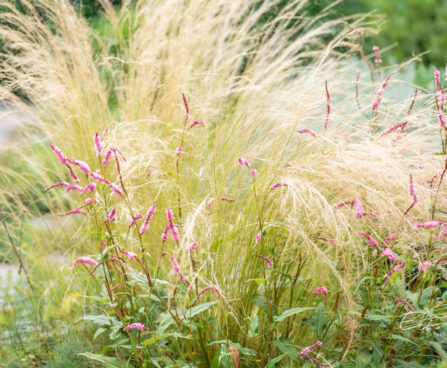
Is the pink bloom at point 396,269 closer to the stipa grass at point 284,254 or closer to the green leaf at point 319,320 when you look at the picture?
the stipa grass at point 284,254

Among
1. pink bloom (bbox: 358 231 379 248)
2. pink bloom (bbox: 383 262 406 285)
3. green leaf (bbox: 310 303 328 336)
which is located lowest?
green leaf (bbox: 310 303 328 336)

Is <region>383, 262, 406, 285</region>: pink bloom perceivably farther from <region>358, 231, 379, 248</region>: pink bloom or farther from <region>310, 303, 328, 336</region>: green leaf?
<region>310, 303, 328, 336</region>: green leaf

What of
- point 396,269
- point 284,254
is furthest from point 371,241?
point 284,254

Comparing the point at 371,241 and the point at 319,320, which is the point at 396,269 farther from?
the point at 319,320

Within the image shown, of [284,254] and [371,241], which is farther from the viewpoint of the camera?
[284,254]

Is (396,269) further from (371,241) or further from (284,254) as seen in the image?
(284,254)

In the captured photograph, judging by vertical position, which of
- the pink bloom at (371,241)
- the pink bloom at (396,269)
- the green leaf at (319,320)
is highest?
the pink bloom at (371,241)

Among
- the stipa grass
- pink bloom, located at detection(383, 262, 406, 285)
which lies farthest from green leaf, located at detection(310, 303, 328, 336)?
pink bloom, located at detection(383, 262, 406, 285)

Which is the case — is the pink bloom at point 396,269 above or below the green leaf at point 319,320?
above

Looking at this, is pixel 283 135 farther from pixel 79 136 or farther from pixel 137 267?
pixel 79 136

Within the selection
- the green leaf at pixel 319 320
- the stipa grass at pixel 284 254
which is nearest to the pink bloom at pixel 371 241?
the stipa grass at pixel 284 254

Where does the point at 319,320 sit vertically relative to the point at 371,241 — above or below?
below

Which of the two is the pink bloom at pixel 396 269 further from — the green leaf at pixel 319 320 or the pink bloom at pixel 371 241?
the green leaf at pixel 319 320

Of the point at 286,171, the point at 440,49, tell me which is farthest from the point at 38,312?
the point at 440,49
